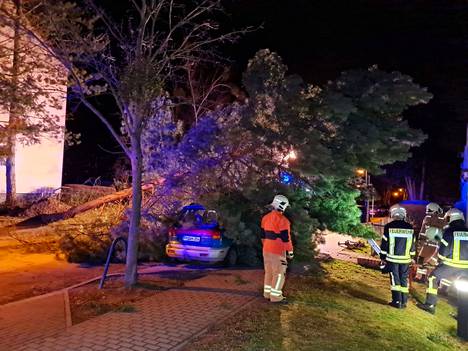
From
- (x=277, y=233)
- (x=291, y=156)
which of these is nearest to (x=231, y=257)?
(x=291, y=156)

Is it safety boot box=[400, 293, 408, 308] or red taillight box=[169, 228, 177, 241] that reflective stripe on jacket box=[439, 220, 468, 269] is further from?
red taillight box=[169, 228, 177, 241]

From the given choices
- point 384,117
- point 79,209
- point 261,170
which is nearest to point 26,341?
point 261,170

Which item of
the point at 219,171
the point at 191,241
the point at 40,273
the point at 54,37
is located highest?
the point at 54,37

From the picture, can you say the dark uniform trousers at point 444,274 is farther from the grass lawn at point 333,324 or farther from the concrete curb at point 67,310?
the concrete curb at point 67,310

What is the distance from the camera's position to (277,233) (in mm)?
7145

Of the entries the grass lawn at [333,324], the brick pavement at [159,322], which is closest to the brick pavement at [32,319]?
the brick pavement at [159,322]

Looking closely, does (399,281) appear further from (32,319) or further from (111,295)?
(32,319)

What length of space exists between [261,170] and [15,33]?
4843 mm

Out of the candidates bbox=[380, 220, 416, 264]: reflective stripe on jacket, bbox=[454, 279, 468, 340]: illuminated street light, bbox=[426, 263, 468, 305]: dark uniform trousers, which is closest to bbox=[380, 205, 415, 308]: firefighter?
bbox=[380, 220, 416, 264]: reflective stripe on jacket

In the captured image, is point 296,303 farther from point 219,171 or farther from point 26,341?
point 26,341

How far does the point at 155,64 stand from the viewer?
7660mm

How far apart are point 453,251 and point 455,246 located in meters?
0.09

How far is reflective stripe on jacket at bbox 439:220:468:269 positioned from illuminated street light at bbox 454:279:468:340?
0.28 m

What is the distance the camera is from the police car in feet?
33.6
